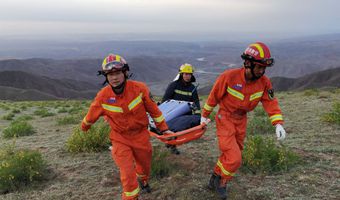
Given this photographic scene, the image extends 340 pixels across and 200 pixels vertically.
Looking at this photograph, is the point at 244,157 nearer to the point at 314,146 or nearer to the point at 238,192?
the point at 238,192

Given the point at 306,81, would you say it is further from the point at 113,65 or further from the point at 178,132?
the point at 113,65

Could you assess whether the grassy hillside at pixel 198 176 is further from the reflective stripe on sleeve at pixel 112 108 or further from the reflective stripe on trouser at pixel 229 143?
the reflective stripe on sleeve at pixel 112 108

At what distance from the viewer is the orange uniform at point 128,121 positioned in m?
5.05

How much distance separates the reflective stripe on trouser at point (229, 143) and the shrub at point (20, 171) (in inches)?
130

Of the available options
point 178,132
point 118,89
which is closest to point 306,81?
point 178,132

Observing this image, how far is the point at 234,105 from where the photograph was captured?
5.32 m

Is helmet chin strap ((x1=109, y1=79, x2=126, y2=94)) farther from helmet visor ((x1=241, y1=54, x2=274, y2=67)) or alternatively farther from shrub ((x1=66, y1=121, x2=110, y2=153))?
shrub ((x1=66, y1=121, x2=110, y2=153))

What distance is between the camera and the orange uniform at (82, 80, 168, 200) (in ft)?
16.6

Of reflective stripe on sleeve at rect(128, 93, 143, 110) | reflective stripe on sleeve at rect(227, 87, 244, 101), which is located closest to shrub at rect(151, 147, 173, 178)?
reflective stripe on sleeve at rect(128, 93, 143, 110)

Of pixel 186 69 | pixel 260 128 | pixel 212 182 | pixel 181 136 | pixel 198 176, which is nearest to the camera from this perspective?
pixel 212 182

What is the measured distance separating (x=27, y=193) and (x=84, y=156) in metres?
1.73

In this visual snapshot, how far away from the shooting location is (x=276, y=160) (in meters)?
6.30

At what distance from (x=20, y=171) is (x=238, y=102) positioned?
4035mm

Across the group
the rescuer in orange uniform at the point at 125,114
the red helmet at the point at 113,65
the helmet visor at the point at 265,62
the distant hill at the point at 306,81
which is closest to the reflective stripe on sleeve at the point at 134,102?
the rescuer in orange uniform at the point at 125,114
